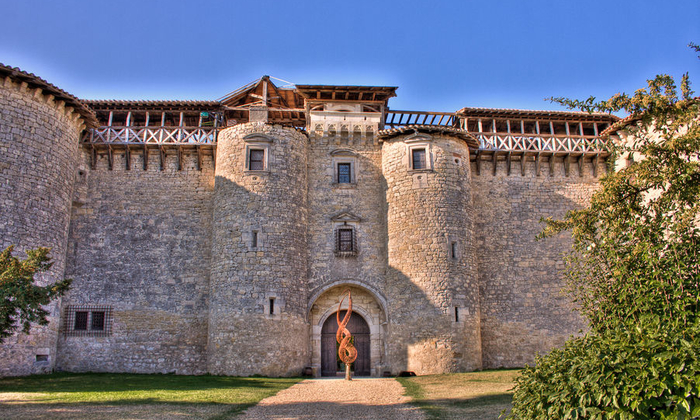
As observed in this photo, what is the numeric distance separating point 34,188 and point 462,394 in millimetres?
16540

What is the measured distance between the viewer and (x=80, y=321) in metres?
22.0

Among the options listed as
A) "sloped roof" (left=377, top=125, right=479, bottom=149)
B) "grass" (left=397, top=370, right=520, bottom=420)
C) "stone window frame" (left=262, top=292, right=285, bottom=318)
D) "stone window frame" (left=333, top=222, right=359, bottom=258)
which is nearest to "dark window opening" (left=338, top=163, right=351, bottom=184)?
"stone window frame" (left=333, top=222, right=359, bottom=258)

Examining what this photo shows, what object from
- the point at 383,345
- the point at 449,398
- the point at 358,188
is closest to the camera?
the point at 449,398

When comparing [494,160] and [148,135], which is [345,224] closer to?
[494,160]

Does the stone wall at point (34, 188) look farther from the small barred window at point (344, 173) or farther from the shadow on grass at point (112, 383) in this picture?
the small barred window at point (344, 173)

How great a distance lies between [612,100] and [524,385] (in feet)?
16.5

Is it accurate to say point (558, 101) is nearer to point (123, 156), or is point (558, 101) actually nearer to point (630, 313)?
point (630, 313)

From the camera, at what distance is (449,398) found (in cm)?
1295

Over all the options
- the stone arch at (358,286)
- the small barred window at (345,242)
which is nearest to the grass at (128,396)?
the stone arch at (358,286)

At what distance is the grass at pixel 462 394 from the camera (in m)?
10.5

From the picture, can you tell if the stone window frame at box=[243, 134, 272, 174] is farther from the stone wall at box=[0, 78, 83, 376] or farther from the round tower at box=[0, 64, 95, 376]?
the stone wall at box=[0, 78, 83, 376]

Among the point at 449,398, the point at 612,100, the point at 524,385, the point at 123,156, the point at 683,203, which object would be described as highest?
the point at 123,156

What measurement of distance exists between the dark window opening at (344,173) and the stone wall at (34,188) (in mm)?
11017

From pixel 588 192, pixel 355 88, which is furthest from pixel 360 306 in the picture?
pixel 588 192
